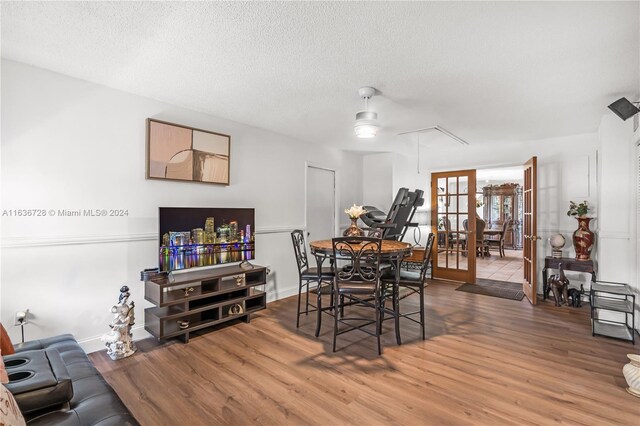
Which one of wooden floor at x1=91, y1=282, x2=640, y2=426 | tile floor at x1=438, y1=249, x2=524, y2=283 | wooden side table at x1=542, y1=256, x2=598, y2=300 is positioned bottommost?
wooden floor at x1=91, y1=282, x2=640, y2=426

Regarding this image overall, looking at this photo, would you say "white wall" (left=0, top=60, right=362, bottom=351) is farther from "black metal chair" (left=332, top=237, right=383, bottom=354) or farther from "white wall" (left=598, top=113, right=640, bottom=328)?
"white wall" (left=598, top=113, right=640, bottom=328)

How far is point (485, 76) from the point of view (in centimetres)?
253

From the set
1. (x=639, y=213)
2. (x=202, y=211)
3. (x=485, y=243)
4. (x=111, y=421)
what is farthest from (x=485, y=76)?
(x=485, y=243)

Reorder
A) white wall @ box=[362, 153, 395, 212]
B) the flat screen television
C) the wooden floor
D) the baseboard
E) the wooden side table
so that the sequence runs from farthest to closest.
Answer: white wall @ box=[362, 153, 395, 212]
the baseboard
the wooden side table
the flat screen television
the wooden floor

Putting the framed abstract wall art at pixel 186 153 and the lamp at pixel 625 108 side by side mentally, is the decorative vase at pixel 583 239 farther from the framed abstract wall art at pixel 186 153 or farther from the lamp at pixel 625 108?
the framed abstract wall art at pixel 186 153

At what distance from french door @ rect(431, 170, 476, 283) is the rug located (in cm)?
24

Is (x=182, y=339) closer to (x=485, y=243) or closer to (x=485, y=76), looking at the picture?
(x=485, y=76)

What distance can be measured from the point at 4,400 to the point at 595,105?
15.4 ft

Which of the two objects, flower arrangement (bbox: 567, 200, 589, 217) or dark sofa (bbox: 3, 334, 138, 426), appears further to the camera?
flower arrangement (bbox: 567, 200, 589, 217)

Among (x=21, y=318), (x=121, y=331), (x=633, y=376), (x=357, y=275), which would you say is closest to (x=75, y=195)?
(x=21, y=318)

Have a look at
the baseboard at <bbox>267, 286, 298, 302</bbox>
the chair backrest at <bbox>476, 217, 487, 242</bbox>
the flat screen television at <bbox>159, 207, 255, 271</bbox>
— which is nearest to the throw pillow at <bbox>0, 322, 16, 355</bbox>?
the flat screen television at <bbox>159, 207, 255, 271</bbox>

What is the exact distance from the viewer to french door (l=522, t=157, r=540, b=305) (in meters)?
4.10

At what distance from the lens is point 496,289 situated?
489cm

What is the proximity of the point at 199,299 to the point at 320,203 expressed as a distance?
9.19 feet
